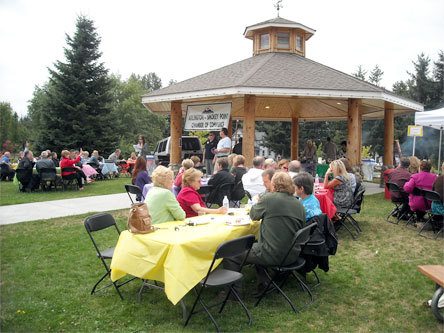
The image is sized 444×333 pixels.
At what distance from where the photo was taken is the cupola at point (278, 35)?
15078 millimetres

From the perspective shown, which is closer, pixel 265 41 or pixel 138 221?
pixel 138 221

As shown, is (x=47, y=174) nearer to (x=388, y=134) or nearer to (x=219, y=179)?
(x=219, y=179)

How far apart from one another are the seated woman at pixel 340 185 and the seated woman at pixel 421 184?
4.30 feet

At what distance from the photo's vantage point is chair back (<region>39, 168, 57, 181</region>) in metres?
13.2

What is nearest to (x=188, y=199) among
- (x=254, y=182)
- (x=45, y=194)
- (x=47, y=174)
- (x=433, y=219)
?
(x=254, y=182)

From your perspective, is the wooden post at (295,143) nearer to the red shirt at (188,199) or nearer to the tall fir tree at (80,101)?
the tall fir tree at (80,101)

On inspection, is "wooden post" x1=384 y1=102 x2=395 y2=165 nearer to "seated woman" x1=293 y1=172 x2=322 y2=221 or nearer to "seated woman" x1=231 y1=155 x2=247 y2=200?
"seated woman" x1=231 y1=155 x2=247 y2=200

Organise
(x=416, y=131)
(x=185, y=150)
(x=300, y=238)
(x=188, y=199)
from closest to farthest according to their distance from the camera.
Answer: (x=300, y=238), (x=188, y=199), (x=416, y=131), (x=185, y=150)

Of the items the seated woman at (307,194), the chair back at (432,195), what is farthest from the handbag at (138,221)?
the chair back at (432,195)

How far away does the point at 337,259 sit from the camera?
6.02 metres

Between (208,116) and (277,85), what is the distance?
2601mm

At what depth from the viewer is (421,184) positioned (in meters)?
7.62

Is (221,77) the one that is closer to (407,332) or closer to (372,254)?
(372,254)

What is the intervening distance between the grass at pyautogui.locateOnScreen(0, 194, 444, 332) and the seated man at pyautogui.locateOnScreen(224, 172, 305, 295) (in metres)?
0.56
